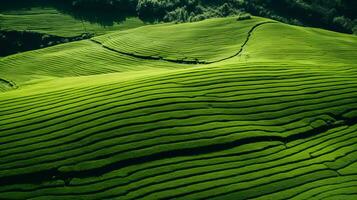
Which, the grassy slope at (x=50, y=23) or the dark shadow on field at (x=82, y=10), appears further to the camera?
the dark shadow on field at (x=82, y=10)

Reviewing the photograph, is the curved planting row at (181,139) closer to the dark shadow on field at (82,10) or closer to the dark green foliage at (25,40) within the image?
the dark green foliage at (25,40)

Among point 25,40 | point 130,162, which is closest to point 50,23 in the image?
point 25,40

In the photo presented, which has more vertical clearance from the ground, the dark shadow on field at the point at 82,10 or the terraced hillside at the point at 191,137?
the terraced hillside at the point at 191,137

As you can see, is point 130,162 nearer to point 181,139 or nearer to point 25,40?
point 181,139

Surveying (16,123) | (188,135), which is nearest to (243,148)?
(188,135)

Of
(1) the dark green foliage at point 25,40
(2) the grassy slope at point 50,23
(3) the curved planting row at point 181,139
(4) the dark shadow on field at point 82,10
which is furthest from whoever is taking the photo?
(4) the dark shadow on field at point 82,10

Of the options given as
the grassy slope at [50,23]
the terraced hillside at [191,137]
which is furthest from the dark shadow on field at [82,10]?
the terraced hillside at [191,137]

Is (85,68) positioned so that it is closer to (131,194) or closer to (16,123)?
(16,123)
